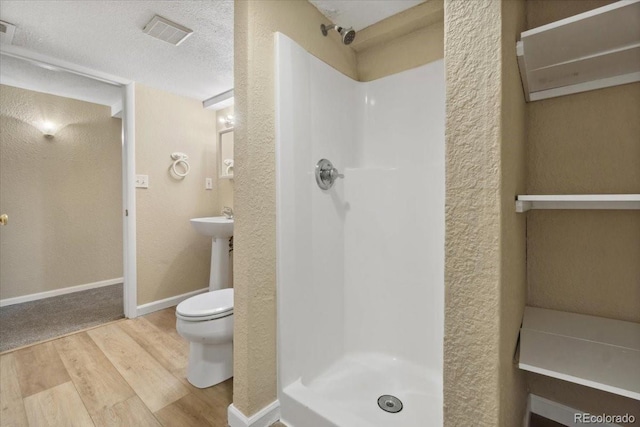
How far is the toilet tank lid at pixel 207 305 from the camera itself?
1597 millimetres

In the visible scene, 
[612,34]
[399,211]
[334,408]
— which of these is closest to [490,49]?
[612,34]

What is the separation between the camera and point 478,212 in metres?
0.76

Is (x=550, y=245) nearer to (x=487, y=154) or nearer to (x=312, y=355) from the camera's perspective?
(x=487, y=154)

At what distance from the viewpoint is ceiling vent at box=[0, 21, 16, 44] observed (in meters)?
1.76

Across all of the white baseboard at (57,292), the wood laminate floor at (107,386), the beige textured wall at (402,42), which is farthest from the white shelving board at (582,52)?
the white baseboard at (57,292)

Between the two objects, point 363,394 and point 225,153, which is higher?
point 225,153

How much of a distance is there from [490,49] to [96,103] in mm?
4131

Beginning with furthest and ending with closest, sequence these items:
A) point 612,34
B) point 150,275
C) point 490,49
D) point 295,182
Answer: point 150,275 → point 295,182 → point 612,34 → point 490,49

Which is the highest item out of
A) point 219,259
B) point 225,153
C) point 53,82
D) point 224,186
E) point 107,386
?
point 53,82

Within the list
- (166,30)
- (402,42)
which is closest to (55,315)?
(166,30)

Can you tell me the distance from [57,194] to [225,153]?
188cm

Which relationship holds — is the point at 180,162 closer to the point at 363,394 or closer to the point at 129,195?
the point at 129,195

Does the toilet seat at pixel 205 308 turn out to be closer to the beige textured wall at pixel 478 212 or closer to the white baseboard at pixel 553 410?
the beige textured wall at pixel 478 212

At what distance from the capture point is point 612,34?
33.7 inches
